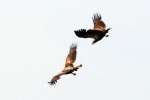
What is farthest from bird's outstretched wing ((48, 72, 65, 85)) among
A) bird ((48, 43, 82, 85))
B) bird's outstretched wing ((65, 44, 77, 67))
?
bird's outstretched wing ((65, 44, 77, 67))

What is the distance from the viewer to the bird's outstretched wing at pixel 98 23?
180 metres

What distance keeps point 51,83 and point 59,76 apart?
0.85 metres

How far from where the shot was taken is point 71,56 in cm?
18062

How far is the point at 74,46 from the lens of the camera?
18150 cm

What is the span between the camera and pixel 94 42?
7082 inches

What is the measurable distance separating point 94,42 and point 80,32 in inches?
104

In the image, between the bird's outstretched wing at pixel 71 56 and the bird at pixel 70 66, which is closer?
the bird at pixel 70 66

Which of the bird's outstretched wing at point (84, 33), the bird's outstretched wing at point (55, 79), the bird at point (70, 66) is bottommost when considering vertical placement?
the bird's outstretched wing at point (55, 79)

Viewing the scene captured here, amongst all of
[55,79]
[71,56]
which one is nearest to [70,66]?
[71,56]

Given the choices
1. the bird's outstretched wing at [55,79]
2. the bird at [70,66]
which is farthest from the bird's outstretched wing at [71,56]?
the bird's outstretched wing at [55,79]

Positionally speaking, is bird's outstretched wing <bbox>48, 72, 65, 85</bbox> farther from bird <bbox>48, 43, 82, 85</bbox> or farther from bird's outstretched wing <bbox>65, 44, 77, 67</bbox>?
bird's outstretched wing <bbox>65, 44, 77, 67</bbox>

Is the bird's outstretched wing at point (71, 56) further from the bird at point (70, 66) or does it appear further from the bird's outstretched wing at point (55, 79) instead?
the bird's outstretched wing at point (55, 79)

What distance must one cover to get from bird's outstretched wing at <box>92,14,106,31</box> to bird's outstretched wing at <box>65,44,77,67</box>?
9.15 feet

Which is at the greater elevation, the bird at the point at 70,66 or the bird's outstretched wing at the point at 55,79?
the bird at the point at 70,66
